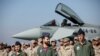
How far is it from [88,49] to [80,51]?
14cm

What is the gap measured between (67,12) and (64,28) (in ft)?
2.56

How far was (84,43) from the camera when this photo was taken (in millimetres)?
5176

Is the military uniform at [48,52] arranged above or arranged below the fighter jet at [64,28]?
below

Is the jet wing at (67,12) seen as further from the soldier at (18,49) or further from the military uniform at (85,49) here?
the military uniform at (85,49)

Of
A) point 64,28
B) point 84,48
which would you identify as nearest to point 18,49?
point 84,48

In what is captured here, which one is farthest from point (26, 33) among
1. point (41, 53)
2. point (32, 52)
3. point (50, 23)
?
point (41, 53)

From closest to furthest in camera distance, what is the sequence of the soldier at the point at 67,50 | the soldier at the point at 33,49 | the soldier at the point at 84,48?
the soldier at the point at 84,48 → the soldier at the point at 67,50 → the soldier at the point at 33,49

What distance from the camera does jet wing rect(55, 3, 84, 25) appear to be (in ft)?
37.4

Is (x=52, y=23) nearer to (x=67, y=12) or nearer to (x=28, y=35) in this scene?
(x=67, y=12)

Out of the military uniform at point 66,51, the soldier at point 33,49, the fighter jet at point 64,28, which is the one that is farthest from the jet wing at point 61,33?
the military uniform at point 66,51

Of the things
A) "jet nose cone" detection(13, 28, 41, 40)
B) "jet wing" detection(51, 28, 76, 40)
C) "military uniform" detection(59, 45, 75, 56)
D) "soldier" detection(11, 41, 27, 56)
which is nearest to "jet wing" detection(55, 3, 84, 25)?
"jet wing" detection(51, 28, 76, 40)

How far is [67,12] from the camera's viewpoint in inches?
451

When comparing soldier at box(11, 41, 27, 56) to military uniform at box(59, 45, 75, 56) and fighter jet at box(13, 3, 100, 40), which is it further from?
fighter jet at box(13, 3, 100, 40)

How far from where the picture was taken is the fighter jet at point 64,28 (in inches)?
454
